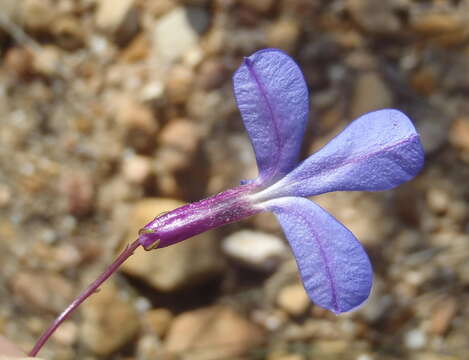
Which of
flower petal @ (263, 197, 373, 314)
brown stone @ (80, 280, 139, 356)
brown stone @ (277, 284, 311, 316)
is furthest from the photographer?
brown stone @ (277, 284, 311, 316)

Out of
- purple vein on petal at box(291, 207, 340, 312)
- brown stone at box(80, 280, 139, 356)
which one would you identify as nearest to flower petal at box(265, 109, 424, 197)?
purple vein on petal at box(291, 207, 340, 312)

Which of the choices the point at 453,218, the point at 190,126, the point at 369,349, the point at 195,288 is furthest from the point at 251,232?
the point at 453,218

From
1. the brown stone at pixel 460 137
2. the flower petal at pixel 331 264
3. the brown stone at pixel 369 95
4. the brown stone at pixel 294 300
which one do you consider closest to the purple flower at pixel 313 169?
the flower petal at pixel 331 264

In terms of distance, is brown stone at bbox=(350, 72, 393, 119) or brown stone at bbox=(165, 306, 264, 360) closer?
brown stone at bbox=(165, 306, 264, 360)

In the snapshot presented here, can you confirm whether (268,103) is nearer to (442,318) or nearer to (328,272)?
(328,272)

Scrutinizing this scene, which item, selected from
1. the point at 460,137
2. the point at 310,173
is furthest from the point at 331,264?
the point at 460,137

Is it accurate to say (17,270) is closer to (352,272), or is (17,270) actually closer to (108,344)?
(108,344)

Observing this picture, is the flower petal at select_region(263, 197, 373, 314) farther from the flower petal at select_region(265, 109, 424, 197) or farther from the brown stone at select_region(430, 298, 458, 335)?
the brown stone at select_region(430, 298, 458, 335)
